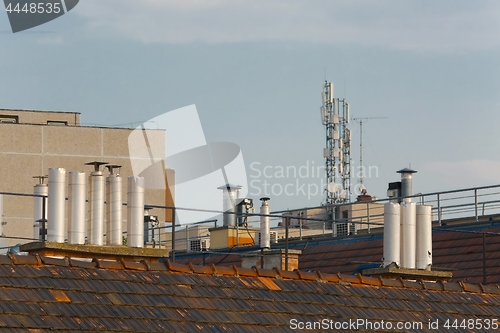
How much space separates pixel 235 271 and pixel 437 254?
35.1 feet

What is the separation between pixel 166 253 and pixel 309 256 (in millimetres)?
13319

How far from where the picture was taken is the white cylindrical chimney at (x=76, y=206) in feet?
49.7

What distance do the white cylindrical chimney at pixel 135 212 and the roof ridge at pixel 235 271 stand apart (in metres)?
1.07

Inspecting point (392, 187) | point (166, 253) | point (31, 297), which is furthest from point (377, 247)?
point (31, 297)

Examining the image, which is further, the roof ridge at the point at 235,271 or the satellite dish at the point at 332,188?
the satellite dish at the point at 332,188

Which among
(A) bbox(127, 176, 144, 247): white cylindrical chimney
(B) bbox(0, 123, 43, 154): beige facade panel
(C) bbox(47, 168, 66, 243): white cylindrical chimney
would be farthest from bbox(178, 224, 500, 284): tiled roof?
(B) bbox(0, 123, 43, 154): beige facade panel

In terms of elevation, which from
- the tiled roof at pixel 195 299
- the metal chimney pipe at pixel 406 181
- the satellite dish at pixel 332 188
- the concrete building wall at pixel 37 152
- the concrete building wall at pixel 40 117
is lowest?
the tiled roof at pixel 195 299

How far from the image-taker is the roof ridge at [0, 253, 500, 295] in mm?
13469

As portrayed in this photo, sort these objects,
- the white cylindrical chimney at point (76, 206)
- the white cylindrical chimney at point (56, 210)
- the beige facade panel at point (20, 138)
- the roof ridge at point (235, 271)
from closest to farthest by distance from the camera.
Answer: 1. the roof ridge at point (235, 271)
2. the white cylindrical chimney at point (56, 210)
3. the white cylindrical chimney at point (76, 206)
4. the beige facade panel at point (20, 138)

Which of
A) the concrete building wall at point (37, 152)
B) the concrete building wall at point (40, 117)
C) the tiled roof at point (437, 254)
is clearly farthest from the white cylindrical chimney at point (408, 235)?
the concrete building wall at point (40, 117)

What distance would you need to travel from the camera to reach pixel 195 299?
13938 millimetres

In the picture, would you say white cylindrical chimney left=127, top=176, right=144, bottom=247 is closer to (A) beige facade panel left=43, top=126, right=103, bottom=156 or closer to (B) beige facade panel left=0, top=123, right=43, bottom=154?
(B) beige facade panel left=0, top=123, right=43, bottom=154

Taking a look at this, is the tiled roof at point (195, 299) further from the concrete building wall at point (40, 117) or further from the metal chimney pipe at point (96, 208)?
the concrete building wall at point (40, 117)

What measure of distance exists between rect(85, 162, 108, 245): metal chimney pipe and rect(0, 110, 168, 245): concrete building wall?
41.7 metres
